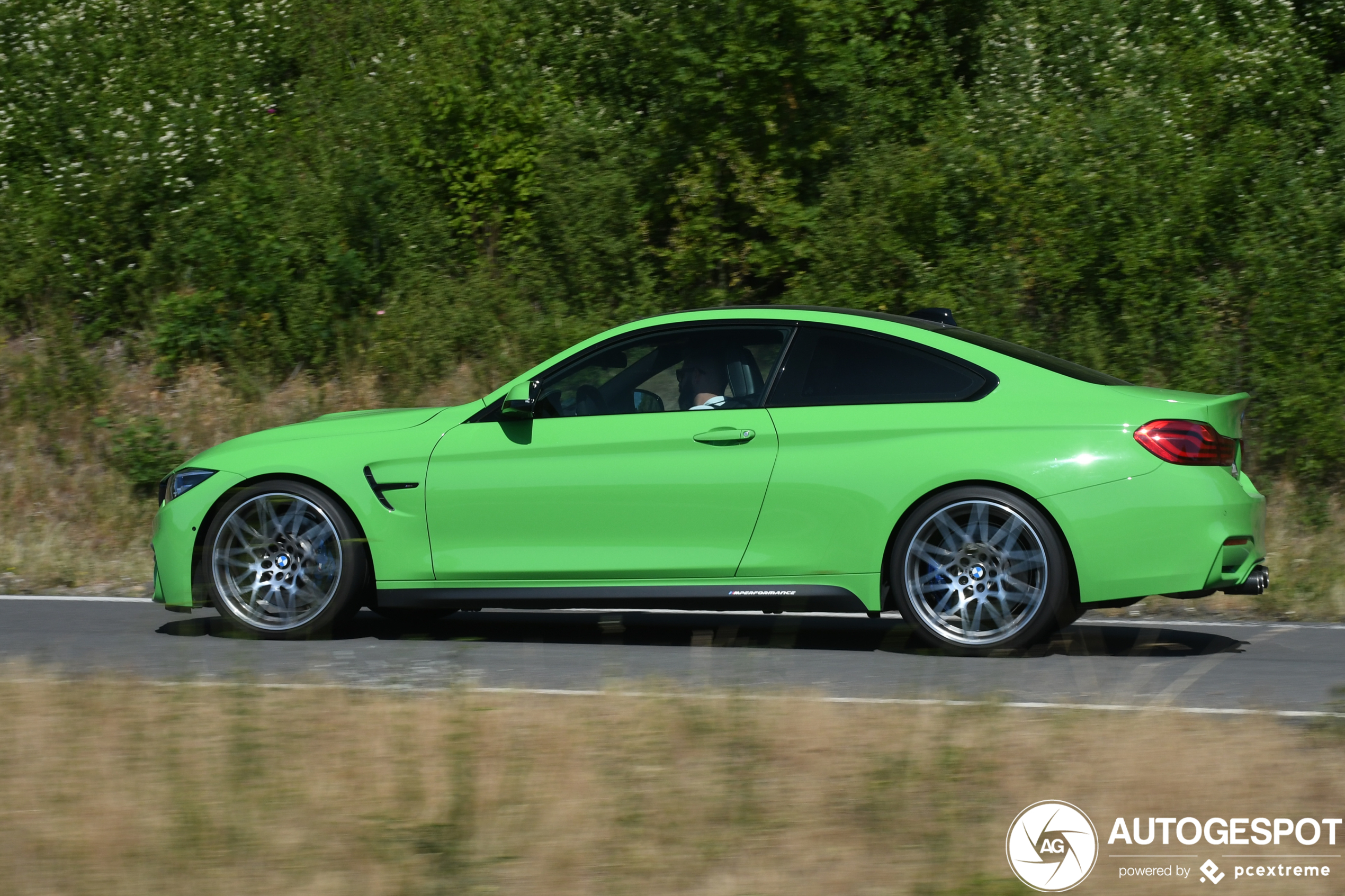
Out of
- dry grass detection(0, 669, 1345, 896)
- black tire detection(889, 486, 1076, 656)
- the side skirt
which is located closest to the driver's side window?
the side skirt

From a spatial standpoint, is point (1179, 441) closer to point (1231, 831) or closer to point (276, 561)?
point (1231, 831)

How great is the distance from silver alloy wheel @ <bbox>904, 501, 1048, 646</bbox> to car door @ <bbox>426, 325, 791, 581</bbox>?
0.79 meters

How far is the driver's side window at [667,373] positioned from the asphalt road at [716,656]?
3.91 feet

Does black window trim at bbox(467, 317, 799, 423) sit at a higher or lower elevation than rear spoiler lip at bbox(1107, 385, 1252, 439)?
higher

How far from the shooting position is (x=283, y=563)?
7727mm

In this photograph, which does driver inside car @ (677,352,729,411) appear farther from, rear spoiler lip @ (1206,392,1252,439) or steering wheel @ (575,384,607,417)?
rear spoiler lip @ (1206,392,1252,439)

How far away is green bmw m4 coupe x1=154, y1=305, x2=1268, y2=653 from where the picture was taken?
→ 22.4 ft

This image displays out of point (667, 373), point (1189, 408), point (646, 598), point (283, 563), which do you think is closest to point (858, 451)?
point (667, 373)

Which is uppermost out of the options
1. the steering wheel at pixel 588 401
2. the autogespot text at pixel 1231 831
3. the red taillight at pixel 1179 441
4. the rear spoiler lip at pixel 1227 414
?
the steering wheel at pixel 588 401

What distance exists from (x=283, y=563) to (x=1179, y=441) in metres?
4.25

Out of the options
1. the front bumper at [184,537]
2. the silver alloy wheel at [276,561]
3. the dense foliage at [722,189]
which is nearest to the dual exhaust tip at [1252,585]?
the silver alloy wheel at [276,561]

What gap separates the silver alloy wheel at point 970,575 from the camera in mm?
6953

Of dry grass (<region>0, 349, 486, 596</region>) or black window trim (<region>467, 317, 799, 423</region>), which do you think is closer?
black window trim (<region>467, 317, 799, 423</region>)

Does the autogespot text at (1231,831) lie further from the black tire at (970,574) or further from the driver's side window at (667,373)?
the driver's side window at (667,373)
